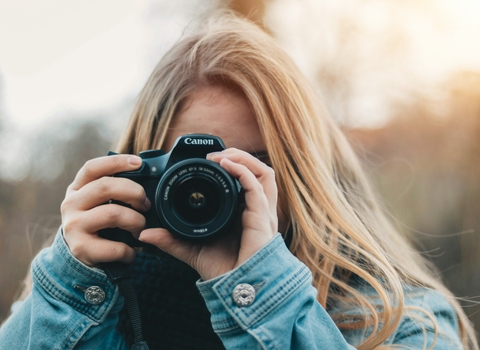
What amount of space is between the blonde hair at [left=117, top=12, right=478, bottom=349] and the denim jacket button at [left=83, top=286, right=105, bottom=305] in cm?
36

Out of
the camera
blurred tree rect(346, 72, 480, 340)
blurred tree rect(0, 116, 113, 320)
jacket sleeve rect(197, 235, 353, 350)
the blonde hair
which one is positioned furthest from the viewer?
blurred tree rect(0, 116, 113, 320)

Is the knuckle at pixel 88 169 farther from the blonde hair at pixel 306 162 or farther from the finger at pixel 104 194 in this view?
the blonde hair at pixel 306 162

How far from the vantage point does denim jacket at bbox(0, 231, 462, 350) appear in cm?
65

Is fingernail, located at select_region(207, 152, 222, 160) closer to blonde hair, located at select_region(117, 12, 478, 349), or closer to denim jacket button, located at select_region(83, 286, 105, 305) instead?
blonde hair, located at select_region(117, 12, 478, 349)

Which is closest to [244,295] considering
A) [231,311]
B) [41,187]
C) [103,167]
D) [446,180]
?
[231,311]

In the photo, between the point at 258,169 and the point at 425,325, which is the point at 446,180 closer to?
the point at 425,325

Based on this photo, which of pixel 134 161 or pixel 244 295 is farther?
pixel 134 161

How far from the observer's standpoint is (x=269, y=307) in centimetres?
65

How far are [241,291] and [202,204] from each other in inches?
7.6

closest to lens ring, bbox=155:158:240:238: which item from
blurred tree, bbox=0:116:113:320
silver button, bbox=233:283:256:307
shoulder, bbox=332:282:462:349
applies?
silver button, bbox=233:283:256:307

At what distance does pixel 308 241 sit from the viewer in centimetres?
88

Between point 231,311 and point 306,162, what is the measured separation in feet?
1.32

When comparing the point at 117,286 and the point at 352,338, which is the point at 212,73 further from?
the point at 352,338

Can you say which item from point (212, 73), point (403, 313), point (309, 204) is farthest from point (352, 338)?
point (212, 73)
